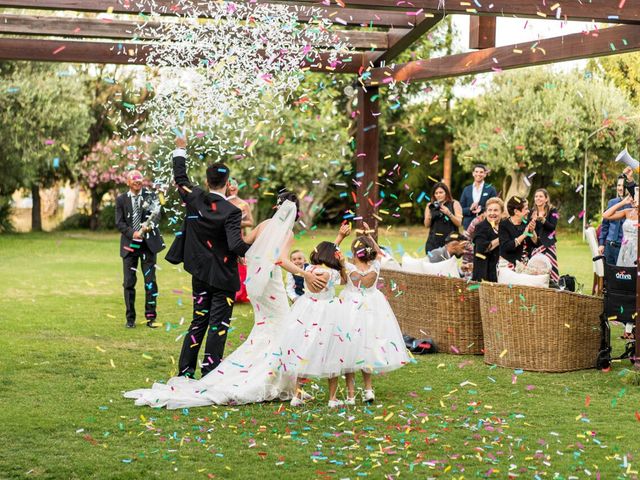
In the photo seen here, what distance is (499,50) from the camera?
29.7 feet

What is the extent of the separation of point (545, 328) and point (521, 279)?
0.55 metres

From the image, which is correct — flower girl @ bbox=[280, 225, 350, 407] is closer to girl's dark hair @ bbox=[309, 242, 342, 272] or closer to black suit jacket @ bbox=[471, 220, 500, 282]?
girl's dark hair @ bbox=[309, 242, 342, 272]

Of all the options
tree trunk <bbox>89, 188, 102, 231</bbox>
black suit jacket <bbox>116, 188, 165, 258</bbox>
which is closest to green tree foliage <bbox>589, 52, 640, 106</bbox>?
tree trunk <bbox>89, 188, 102, 231</bbox>

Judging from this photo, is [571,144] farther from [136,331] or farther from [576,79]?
[136,331]

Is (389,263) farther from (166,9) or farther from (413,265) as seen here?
(166,9)

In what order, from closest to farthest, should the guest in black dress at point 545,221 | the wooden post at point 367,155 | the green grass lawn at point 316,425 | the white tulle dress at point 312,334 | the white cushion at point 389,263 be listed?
the green grass lawn at point 316,425, the white tulle dress at point 312,334, the white cushion at point 389,263, the guest in black dress at point 545,221, the wooden post at point 367,155

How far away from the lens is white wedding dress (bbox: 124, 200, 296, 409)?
21.5ft

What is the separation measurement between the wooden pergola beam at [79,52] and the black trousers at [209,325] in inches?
148

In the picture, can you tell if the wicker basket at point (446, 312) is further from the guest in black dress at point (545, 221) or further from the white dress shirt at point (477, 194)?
the white dress shirt at point (477, 194)

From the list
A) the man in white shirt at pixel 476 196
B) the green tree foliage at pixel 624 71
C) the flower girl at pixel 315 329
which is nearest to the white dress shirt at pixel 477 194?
the man in white shirt at pixel 476 196

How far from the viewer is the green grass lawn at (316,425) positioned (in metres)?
5.03

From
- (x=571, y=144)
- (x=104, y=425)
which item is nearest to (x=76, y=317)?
(x=104, y=425)

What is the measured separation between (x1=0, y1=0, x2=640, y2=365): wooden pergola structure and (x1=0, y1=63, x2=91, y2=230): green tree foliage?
570 inches

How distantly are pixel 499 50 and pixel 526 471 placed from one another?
5076mm
